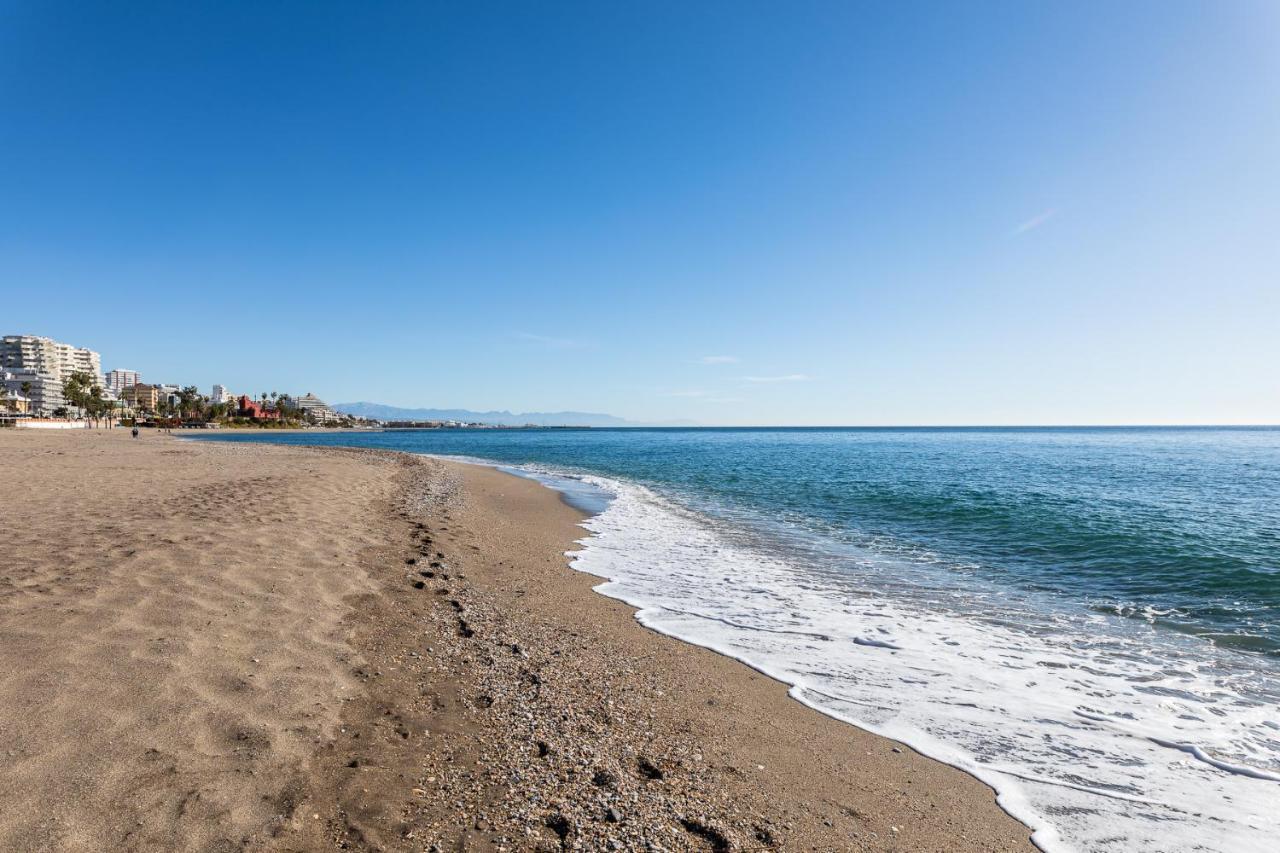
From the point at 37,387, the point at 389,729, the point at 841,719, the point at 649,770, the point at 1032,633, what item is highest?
the point at 37,387

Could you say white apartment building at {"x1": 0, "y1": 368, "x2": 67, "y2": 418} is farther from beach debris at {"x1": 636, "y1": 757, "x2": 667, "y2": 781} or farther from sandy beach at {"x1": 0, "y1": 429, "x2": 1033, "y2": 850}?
beach debris at {"x1": 636, "y1": 757, "x2": 667, "y2": 781}

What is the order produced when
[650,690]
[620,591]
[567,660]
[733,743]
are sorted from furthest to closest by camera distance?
[620,591] → [567,660] → [650,690] → [733,743]

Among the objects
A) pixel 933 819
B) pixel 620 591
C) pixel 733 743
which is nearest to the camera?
pixel 933 819

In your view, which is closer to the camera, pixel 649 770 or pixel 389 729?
pixel 649 770

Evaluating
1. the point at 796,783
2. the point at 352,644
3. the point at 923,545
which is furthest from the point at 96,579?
the point at 923,545

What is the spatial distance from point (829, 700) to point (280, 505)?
1339cm

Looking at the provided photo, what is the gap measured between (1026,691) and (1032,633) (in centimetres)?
256

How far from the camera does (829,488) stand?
2812cm

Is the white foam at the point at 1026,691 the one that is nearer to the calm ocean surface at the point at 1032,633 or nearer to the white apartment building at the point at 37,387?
the calm ocean surface at the point at 1032,633

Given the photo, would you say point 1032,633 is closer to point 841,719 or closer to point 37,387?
point 841,719

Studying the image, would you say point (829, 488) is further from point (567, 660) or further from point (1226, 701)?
point (567, 660)

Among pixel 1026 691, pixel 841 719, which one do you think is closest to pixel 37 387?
pixel 841 719

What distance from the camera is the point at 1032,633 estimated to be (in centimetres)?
872

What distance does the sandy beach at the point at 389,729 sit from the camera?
137 inches
